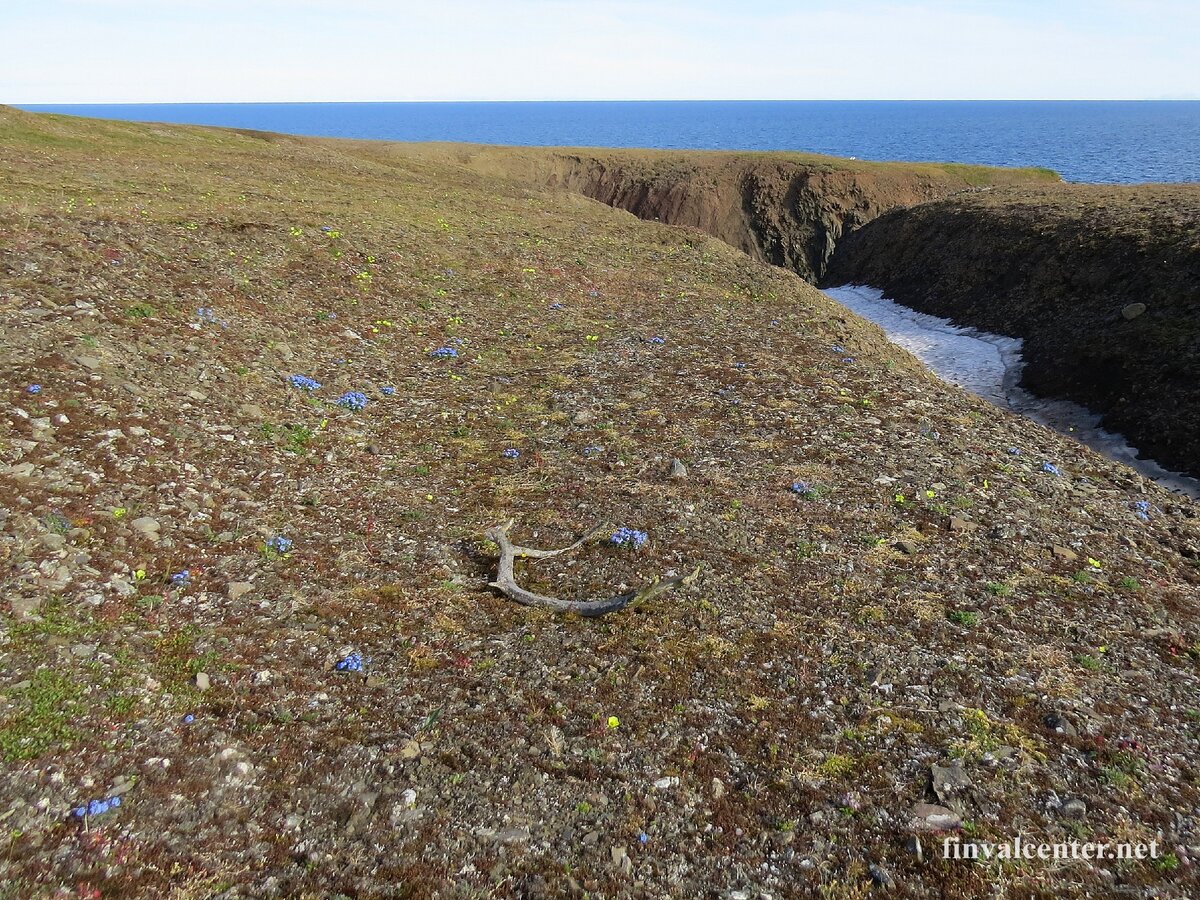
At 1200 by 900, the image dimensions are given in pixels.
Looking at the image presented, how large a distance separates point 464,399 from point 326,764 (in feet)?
40.2

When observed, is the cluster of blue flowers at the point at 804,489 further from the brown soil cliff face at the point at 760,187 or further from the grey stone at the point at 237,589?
the brown soil cliff face at the point at 760,187

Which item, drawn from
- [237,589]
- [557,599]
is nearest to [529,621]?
[557,599]

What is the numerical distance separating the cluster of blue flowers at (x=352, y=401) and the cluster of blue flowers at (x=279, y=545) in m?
6.10

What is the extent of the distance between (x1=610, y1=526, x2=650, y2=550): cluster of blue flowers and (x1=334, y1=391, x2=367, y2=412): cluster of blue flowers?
8.07 metres

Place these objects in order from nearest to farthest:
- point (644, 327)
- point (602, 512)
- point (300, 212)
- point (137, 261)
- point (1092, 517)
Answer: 1. point (602, 512)
2. point (1092, 517)
3. point (137, 261)
4. point (644, 327)
5. point (300, 212)

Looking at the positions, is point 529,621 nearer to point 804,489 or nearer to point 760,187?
point 804,489

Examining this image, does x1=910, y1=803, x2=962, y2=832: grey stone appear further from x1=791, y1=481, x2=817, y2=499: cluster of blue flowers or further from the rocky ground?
x1=791, y1=481, x2=817, y2=499: cluster of blue flowers

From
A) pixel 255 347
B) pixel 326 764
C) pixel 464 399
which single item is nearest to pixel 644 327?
pixel 464 399

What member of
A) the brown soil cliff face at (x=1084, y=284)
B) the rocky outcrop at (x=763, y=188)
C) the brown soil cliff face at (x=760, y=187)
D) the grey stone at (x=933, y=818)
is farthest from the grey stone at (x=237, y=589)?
the brown soil cliff face at (x=760, y=187)

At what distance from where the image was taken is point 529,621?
11086 millimetres

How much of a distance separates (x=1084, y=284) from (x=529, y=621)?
34706 mm

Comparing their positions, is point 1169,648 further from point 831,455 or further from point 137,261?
point 137,261

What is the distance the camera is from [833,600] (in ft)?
39.0

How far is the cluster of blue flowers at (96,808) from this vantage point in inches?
266
